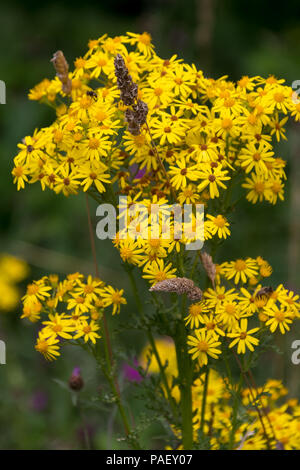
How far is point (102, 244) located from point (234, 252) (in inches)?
37.1

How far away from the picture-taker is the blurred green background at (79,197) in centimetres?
342

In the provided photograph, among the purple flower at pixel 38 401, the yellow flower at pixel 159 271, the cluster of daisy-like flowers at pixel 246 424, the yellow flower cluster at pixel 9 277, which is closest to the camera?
the yellow flower at pixel 159 271

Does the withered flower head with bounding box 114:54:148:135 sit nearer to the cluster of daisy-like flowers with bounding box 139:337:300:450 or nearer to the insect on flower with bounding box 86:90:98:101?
the insect on flower with bounding box 86:90:98:101

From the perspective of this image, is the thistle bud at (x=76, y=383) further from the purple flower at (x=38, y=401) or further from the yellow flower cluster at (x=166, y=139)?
the purple flower at (x=38, y=401)

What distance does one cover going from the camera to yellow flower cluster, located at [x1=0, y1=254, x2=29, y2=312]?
3.67 m

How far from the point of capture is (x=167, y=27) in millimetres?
5719

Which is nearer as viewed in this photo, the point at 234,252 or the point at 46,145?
the point at 46,145

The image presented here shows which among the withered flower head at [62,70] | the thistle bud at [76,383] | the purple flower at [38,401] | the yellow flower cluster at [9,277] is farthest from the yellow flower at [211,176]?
the yellow flower cluster at [9,277]

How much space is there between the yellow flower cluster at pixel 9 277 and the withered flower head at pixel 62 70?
2.16 m

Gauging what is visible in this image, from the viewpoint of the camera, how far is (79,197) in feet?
15.4

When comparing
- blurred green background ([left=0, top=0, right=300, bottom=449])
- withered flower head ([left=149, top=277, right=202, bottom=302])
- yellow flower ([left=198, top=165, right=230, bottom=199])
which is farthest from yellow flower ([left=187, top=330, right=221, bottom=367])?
blurred green background ([left=0, top=0, right=300, bottom=449])
